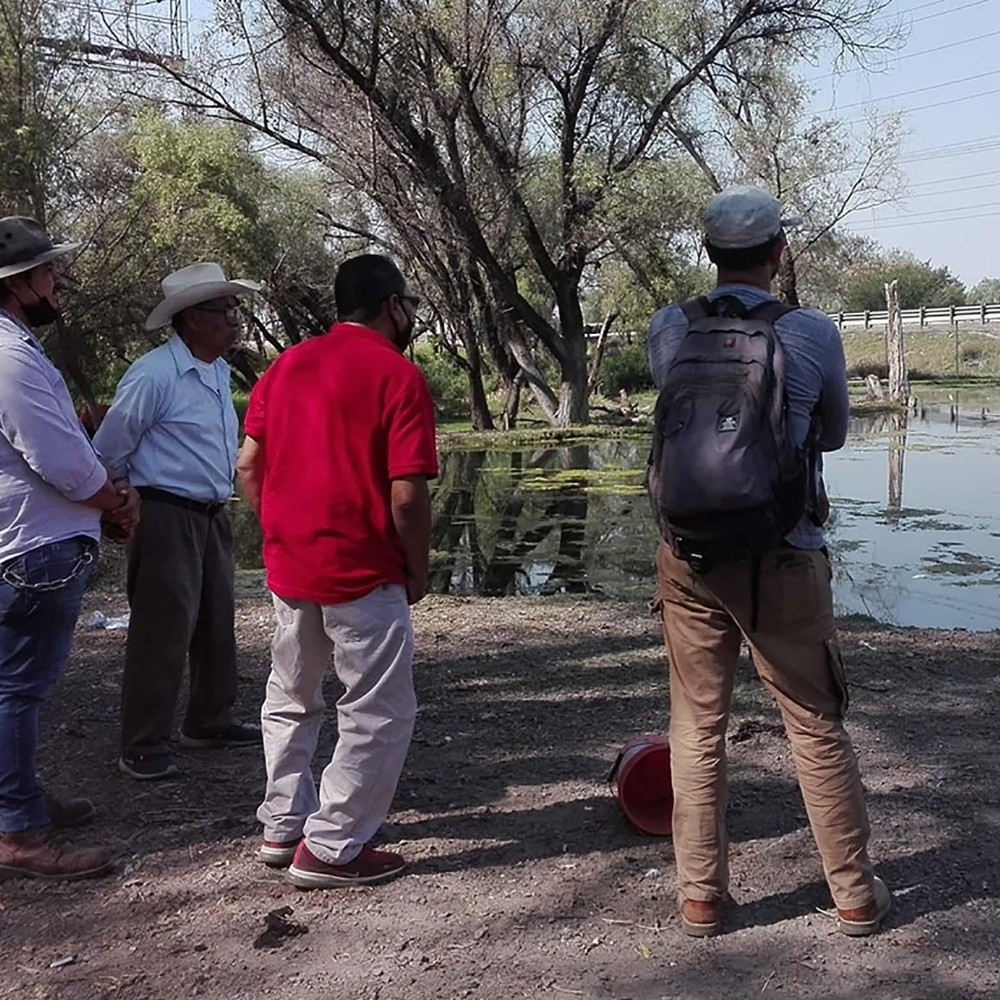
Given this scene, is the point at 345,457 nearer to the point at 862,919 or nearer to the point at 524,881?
the point at 524,881

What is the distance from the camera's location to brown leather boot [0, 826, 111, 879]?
3500mm

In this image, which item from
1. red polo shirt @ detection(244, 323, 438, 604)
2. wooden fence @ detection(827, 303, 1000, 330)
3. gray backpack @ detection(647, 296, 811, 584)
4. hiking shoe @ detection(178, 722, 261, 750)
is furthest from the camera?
wooden fence @ detection(827, 303, 1000, 330)

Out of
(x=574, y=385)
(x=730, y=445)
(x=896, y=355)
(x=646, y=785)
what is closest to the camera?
(x=730, y=445)

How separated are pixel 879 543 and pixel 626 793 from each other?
8041mm

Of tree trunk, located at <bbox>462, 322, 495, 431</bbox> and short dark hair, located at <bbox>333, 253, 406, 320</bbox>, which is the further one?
tree trunk, located at <bbox>462, 322, 495, 431</bbox>

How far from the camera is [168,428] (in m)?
4.32

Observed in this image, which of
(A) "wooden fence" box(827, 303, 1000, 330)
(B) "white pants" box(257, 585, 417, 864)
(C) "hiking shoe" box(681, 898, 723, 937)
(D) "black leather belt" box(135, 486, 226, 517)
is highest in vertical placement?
(A) "wooden fence" box(827, 303, 1000, 330)

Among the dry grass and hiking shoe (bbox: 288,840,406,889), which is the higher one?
the dry grass

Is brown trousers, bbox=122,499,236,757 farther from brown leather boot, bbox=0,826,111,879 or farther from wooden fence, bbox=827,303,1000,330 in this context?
wooden fence, bbox=827,303,1000,330

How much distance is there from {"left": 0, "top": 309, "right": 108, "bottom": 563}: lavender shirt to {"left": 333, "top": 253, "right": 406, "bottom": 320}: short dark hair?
84 cm

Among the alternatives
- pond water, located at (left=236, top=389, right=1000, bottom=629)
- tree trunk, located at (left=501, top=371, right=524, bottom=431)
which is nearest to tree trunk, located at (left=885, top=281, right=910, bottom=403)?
tree trunk, located at (left=501, top=371, right=524, bottom=431)

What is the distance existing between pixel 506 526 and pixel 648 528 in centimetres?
160

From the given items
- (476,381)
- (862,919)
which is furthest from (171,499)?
(476,381)

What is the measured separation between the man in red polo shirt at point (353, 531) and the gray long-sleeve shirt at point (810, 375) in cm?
76
